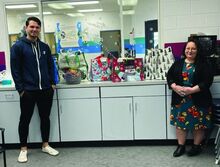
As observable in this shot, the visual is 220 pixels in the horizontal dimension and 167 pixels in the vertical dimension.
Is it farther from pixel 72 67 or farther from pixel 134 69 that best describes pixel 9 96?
pixel 134 69

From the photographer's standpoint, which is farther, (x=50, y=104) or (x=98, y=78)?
(x=98, y=78)

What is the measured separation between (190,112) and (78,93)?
53.6 inches

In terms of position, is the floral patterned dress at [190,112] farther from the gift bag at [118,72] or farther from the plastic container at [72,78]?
the plastic container at [72,78]

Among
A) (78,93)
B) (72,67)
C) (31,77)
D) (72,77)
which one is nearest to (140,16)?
(72,67)

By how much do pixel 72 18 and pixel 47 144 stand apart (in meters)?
1.89

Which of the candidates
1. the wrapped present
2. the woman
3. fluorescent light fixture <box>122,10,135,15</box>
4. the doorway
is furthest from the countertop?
fluorescent light fixture <box>122,10,135,15</box>

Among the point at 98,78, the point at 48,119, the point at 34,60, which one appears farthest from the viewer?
the point at 98,78

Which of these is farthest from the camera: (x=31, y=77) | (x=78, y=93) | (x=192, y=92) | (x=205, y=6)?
(x=205, y=6)

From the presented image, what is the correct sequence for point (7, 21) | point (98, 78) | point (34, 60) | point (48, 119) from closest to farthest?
point (34, 60) < point (48, 119) < point (98, 78) < point (7, 21)

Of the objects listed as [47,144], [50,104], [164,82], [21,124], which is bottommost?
[47,144]

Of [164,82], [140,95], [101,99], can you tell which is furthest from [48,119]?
[164,82]

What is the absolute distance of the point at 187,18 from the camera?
3701 mm

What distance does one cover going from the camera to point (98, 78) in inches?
145

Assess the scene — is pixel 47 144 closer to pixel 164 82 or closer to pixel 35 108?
pixel 35 108
